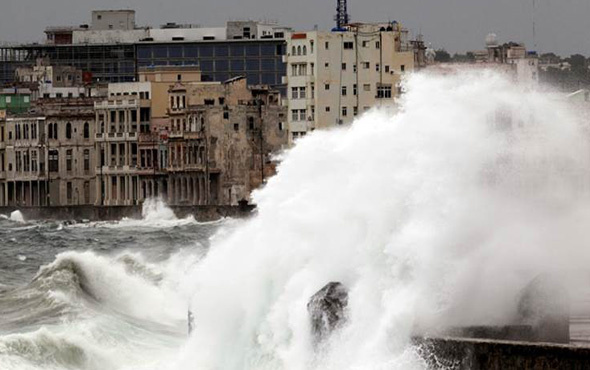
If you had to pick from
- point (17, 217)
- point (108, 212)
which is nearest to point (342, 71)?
point (108, 212)

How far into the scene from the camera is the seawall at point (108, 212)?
331ft

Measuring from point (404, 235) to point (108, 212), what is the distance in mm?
93913

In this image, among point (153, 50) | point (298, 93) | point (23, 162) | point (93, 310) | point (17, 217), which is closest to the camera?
point (93, 310)

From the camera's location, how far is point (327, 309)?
65.1 ft

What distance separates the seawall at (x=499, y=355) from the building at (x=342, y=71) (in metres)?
77.4

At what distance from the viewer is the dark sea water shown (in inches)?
1188

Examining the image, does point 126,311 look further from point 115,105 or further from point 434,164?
point 115,105

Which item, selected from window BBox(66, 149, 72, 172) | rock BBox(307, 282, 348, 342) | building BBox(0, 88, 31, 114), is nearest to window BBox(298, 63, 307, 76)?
window BBox(66, 149, 72, 172)

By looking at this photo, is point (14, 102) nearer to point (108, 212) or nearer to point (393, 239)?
point (108, 212)

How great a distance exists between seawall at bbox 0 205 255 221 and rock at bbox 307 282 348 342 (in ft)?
248

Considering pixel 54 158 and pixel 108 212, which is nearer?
pixel 108 212

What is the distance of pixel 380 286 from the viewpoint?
19.4 metres

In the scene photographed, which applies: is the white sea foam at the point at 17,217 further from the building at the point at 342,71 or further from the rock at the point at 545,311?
the rock at the point at 545,311

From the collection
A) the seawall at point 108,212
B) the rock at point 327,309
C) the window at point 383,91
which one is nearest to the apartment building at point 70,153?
the seawall at point 108,212
